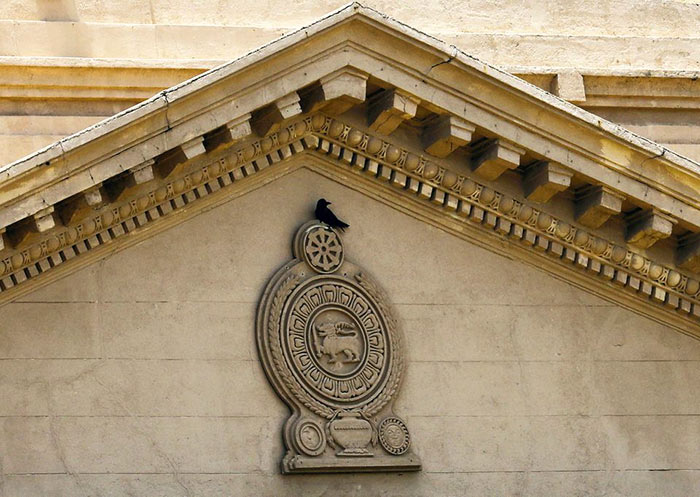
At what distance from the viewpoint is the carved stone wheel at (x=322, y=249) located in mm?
16203

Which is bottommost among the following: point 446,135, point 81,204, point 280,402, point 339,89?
point 280,402

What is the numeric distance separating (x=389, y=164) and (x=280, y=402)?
195cm

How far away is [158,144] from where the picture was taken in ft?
49.4

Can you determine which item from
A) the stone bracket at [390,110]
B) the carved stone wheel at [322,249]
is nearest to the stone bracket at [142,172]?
the carved stone wheel at [322,249]

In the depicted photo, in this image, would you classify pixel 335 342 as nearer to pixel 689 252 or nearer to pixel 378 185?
pixel 378 185

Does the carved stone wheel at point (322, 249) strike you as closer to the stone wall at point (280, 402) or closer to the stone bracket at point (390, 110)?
the stone wall at point (280, 402)

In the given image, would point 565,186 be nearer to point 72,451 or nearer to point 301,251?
point 301,251

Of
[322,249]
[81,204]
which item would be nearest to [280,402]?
[322,249]

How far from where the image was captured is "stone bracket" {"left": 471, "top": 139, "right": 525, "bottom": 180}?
16.3 metres

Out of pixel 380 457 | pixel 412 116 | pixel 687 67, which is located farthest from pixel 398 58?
pixel 687 67

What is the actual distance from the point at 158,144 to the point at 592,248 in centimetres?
370

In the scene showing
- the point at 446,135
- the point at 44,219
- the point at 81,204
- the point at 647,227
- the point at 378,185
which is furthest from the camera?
the point at 647,227

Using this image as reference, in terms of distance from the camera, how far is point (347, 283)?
641 inches

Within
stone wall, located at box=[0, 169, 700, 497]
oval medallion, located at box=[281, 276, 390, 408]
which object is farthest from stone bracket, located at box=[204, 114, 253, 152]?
oval medallion, located at box=[281, 276, 390, 408]
